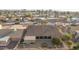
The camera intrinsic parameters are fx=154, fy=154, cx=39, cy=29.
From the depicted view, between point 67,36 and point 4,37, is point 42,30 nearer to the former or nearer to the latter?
point 67,36

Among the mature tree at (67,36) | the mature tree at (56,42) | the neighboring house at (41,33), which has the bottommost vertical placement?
the mature tree at (56,42)

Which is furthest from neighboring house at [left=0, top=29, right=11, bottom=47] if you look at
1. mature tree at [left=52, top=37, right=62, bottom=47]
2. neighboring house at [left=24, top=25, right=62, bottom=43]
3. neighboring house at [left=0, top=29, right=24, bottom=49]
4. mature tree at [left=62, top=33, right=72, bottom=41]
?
mature tree at [left=62, top=33, right=72, bottom=41]

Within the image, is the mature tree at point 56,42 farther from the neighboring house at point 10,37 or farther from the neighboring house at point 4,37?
the neighboring house at point 4,37

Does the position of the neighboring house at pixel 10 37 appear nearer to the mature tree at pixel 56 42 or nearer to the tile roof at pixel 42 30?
the tile roof at pixel 42 30

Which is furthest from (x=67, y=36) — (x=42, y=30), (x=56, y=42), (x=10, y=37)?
(x=10, y=37)

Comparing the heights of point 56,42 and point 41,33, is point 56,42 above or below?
below

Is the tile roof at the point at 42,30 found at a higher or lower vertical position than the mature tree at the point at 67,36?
higher

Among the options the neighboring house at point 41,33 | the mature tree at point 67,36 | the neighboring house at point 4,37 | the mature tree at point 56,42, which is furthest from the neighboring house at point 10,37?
the mature tree at point 67,36

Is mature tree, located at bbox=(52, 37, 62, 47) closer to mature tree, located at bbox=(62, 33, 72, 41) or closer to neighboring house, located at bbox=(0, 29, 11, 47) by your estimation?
mature tree, located at bbox=(62, 33, 72, 41)
